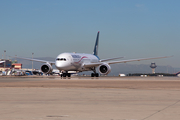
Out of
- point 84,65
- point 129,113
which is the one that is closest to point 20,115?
point 129,113

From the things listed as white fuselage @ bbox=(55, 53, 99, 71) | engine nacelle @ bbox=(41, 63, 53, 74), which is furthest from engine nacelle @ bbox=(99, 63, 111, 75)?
engine nacelle @ bbox=(41, 63, 53, 74)

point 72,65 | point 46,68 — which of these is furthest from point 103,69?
point 46,68

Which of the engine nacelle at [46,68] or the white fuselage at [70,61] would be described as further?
the engine nacelle at [46,68]

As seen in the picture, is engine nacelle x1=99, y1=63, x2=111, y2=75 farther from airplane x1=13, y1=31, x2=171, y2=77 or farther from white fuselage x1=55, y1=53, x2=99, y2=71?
white fuselage x1=55, y1=53, x2=99, y2=71

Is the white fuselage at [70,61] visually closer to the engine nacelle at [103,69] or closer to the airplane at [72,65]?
the airplane at [72,65]

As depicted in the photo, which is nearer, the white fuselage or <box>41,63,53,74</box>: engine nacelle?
the white fuselage

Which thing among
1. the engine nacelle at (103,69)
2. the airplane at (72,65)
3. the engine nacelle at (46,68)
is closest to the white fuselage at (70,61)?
the airplane at (72,65)

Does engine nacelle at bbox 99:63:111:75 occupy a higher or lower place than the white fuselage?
lower

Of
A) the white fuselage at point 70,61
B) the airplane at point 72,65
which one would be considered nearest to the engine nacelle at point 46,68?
the airplane at point 72,65

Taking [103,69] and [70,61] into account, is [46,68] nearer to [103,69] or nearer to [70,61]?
[70,61]

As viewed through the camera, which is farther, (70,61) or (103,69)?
(103,69)

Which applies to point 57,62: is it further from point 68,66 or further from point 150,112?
point 150,112

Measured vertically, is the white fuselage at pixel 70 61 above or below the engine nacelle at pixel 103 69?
above

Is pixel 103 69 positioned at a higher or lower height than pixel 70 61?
lower
